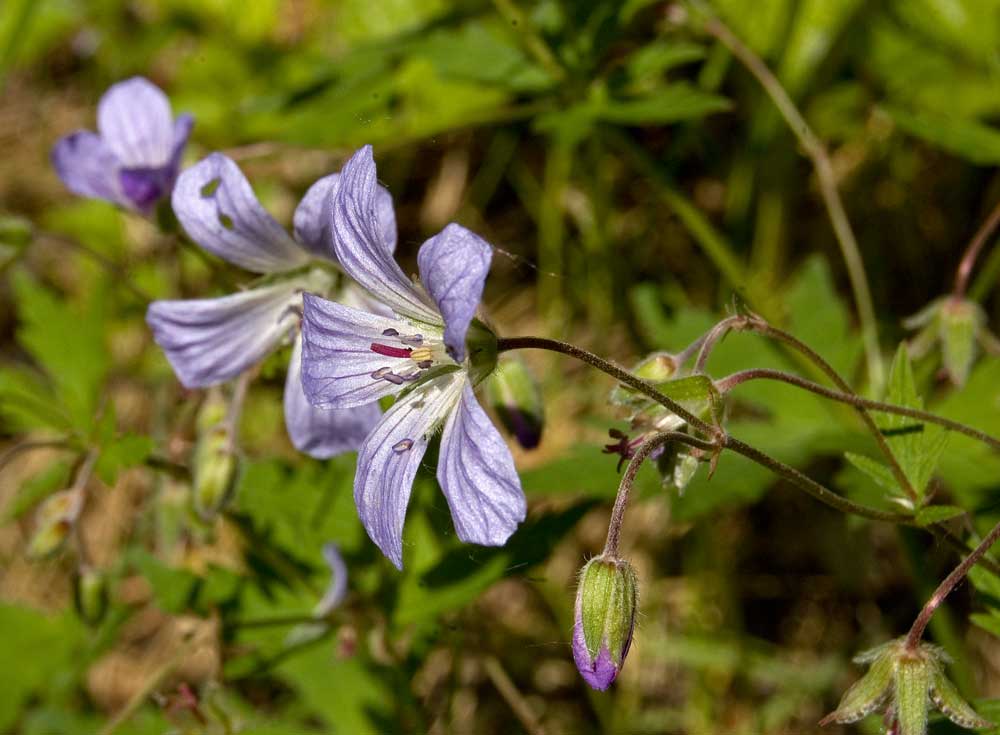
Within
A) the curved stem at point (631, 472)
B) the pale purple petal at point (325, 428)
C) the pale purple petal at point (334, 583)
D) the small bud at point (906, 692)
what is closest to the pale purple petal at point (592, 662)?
the curved stem at point (631, 472)

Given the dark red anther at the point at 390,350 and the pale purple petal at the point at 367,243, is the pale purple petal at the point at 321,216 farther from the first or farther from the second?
the dark red anther at the point at 390,350

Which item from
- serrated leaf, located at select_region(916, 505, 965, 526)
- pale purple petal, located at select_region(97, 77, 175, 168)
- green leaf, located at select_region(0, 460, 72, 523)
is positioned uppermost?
pale purple petal, located at select_region(97, 77, 175, 168)

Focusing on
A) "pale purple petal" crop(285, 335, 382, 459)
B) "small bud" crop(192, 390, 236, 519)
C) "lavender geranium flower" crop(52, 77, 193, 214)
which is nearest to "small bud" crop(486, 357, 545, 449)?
"pale purple petal" crop(285, 335, 382, 459)

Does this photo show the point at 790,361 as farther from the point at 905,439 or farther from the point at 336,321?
the point at 336,321

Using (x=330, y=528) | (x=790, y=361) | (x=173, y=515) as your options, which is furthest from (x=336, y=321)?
(x=790, y=361)

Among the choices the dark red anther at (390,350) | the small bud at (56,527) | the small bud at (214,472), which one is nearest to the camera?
the dark red anther at (390,350)

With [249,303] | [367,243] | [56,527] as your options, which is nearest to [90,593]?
[56,527]

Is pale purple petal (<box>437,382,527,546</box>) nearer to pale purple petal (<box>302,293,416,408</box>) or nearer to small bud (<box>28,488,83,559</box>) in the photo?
pale purple petal (<box>302,293,416,408</box>)
